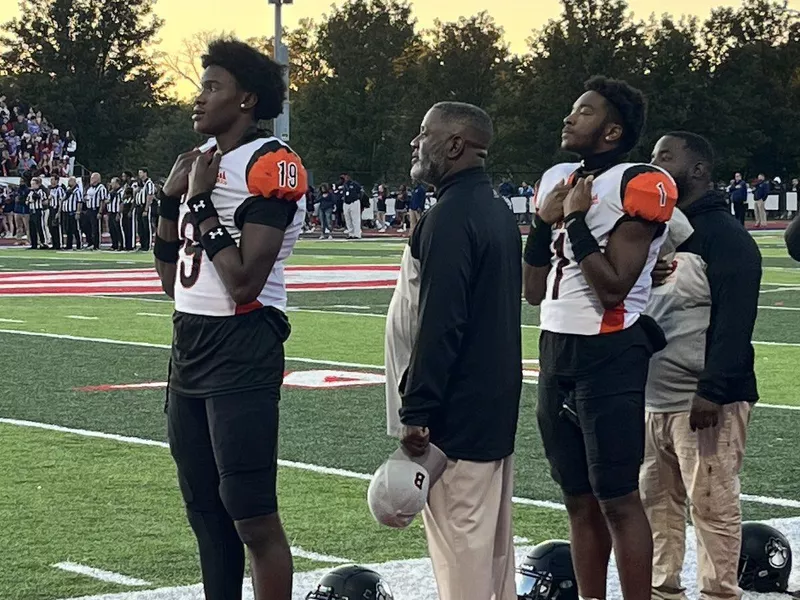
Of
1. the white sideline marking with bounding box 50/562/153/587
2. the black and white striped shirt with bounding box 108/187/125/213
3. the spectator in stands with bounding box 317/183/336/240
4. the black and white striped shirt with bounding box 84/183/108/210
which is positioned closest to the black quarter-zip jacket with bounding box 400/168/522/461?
the white sideline marking with bounding box 50/562/153/587

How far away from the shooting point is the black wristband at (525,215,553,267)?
5043mm

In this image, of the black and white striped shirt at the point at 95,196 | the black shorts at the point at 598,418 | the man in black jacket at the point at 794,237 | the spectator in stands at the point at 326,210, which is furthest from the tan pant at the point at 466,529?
the spectator in stands at the point at 326,210

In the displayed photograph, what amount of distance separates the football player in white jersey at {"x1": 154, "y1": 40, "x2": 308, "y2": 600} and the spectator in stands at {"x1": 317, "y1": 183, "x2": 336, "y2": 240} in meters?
36.0

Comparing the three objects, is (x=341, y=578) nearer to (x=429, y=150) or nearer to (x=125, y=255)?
(x=429, y=150)

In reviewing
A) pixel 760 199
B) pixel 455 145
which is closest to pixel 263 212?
pixel 455 145

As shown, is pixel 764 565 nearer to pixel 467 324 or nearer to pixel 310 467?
pixel 467 324

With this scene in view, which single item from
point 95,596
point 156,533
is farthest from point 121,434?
point 95,596

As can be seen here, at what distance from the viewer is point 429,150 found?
449cm

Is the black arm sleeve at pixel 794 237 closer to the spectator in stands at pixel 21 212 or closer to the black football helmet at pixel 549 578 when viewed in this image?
→ the black football helmet at pixel 549 578

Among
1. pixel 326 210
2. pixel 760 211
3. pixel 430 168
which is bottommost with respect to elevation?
pixel 760 211

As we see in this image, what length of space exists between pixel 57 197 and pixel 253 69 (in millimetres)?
29663

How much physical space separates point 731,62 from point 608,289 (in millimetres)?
68349

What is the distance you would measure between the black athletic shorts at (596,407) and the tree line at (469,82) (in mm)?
61045

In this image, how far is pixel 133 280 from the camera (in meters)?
22.4
